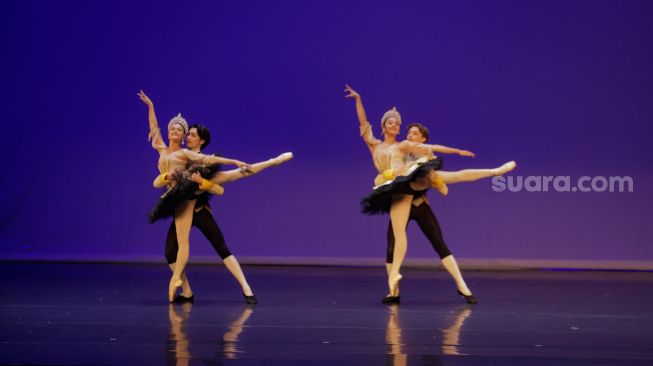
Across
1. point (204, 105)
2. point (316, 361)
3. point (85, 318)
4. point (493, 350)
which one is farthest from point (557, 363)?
point (204, 105)

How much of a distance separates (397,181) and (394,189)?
0.19 feet

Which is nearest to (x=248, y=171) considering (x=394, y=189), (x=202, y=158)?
(x=202, y=158)

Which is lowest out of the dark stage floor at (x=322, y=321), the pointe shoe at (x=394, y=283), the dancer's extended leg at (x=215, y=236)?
the dark stage floor at (x=322, y=321)

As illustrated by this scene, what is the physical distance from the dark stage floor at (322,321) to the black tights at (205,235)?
0.30m

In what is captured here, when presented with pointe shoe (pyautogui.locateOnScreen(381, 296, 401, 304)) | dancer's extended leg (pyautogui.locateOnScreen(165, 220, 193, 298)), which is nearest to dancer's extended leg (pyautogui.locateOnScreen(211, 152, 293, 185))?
dancer's extended leg (pyautogui.locateOnScreen(165, 220, 193, 298))

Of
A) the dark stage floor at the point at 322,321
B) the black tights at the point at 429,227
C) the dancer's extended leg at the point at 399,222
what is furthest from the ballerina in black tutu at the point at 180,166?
the black tights at the point at 429,227

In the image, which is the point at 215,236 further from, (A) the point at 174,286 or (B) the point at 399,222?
(B) the point at 399,222

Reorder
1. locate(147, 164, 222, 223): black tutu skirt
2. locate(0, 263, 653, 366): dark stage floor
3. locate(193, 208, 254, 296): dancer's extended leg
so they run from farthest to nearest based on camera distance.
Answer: locate(193, 208, 254, 296): dancer's extended leg, locate(147, 164, 222, 223): black tutu skirt, locate(0, 263, 653, 366): dark stage floor

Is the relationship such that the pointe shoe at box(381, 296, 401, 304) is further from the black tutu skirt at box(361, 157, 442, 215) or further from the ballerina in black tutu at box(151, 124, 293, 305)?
the ballerina in black tutu at box(151, 124, 293, 305)

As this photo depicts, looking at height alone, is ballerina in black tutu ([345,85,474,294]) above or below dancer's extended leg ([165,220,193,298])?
above

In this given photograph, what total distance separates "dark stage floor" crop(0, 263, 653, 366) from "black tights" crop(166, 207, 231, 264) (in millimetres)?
295

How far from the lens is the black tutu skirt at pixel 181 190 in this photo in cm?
559

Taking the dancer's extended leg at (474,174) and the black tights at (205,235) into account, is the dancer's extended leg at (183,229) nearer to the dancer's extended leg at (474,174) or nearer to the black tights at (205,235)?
the black tights at (205,235)

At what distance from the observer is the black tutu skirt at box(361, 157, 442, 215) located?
5605 millimetres
